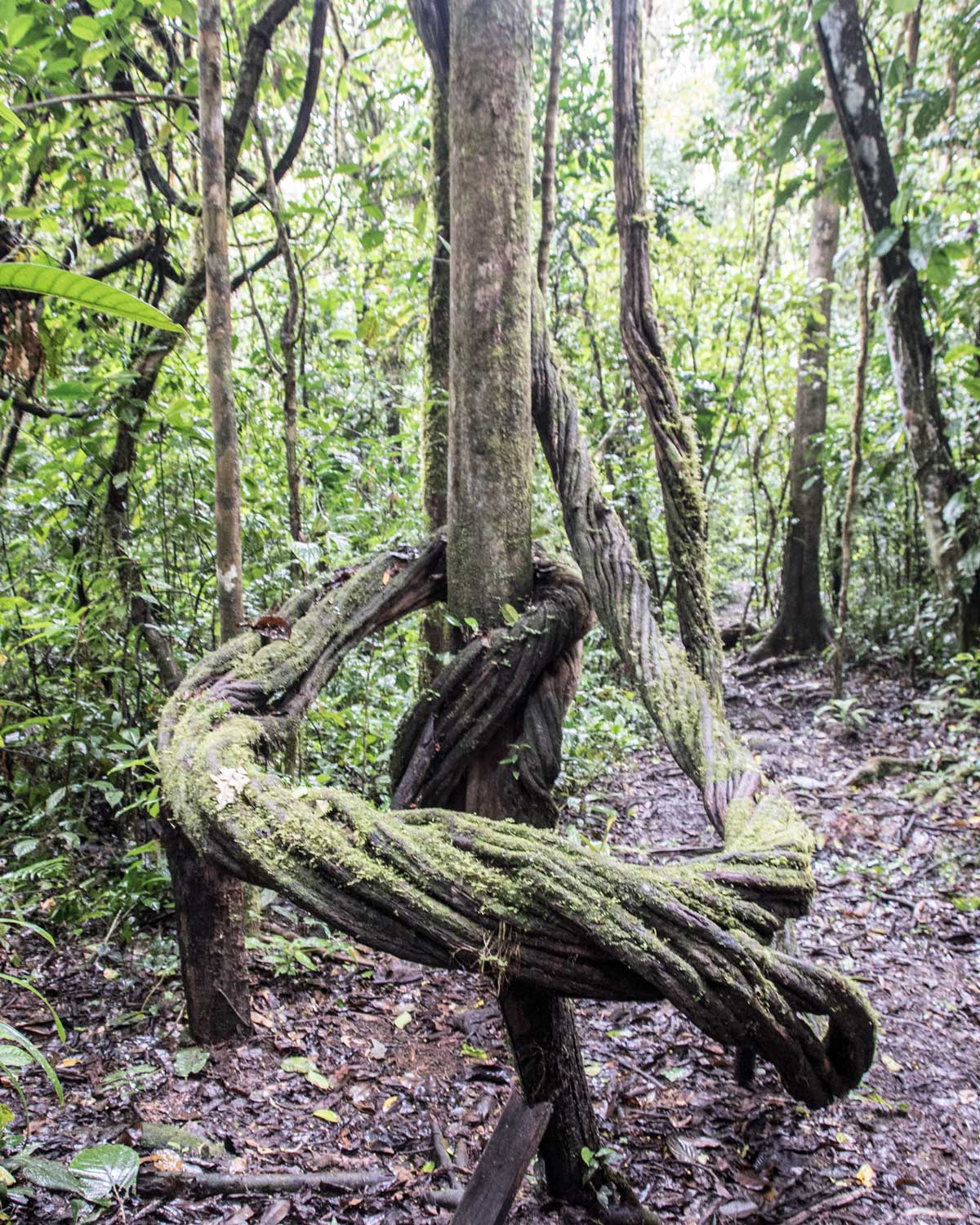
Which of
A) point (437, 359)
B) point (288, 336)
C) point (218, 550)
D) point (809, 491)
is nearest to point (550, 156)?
point (437, 359)

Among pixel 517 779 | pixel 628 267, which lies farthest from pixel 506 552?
pixel 628 267

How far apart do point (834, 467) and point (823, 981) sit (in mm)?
6512

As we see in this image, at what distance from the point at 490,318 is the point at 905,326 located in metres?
3.58

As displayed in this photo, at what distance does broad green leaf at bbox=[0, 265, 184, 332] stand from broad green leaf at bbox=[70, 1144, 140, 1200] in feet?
4.80

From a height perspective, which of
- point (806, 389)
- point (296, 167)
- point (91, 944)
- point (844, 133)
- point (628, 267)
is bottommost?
point (91, 944)

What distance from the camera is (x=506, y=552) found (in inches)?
84.1

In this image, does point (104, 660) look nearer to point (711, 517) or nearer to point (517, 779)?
point (517, 779)

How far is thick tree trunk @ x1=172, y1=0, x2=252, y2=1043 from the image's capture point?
2.06 meters

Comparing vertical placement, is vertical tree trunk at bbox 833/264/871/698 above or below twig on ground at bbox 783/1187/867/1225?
above

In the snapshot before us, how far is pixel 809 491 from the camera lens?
742 cm

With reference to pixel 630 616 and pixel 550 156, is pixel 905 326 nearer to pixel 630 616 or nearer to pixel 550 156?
pixel 550 156

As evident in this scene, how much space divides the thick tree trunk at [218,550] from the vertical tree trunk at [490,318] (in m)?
0.59

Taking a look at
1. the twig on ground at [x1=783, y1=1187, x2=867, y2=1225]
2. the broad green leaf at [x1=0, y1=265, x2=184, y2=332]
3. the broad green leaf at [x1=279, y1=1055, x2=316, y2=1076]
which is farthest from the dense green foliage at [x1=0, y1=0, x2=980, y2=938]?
the twig on ground at [x1=783, y1=1187, x2=867, y2=1225]

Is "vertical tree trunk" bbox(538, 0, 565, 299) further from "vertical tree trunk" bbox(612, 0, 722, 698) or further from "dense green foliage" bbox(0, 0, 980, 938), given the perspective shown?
"vertical tree trunk" bbox(612, 0, 722, 698)
